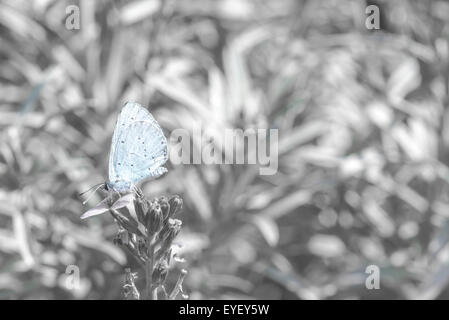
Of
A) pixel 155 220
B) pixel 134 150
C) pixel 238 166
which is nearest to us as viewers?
pixel 155 220

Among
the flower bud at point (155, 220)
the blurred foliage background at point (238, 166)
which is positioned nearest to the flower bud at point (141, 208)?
the flower bud at point (155, 220)

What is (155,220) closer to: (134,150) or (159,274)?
(159,274)

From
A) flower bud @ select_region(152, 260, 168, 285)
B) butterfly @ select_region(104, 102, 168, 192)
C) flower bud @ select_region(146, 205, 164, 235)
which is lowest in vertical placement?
flower bud @ select_region(152, 260, 168, 285)

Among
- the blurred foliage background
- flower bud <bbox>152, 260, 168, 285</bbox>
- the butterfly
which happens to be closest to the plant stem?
flower bud <bbox>152, 260, 168, 285</bbox>

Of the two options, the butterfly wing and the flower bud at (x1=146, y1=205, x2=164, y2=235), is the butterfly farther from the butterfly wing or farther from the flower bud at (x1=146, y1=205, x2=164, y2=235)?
the flower bud at (x1=146, y1=205, x2=164, y2=235)

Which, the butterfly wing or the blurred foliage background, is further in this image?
the blurred foliage background

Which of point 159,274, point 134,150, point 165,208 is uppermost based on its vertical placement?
point 134,150

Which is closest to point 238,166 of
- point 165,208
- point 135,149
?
point 135,149

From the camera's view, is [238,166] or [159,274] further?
[238,166]
